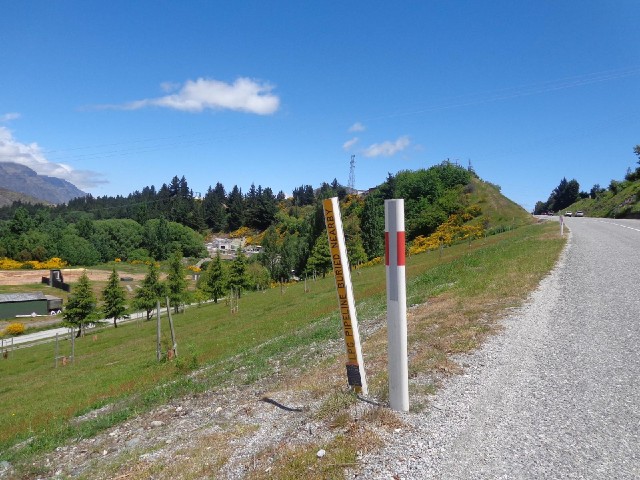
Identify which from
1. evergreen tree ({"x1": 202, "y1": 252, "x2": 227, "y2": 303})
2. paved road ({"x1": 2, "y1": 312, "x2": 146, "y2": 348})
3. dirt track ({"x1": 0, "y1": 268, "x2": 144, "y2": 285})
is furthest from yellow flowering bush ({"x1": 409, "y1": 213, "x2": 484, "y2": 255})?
dirt track ({"x1": 0, "y1": 268, "x2": 144, "y2": 285})

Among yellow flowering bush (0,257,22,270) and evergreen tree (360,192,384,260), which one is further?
yellow flowering bush (0,257,22,270)

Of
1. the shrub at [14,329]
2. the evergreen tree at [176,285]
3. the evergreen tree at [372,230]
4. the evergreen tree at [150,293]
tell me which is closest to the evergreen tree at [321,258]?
the evergreen tree at [372,230]

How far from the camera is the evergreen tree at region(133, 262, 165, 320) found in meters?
64.1

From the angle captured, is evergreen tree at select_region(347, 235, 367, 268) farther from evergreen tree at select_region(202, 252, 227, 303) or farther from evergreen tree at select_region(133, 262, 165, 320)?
evergreen tree at select_region(133, 262, 165, 320)

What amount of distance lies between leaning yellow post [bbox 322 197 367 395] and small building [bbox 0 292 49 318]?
371 feet

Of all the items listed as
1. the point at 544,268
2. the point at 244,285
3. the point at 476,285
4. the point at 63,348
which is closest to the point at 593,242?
the point at 544,268

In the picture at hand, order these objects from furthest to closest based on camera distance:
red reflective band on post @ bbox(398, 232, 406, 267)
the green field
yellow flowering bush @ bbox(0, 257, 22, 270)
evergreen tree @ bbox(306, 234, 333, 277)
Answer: yellow flowering bush @ bbox(0, 257, 22, 270)
evergreen tree @ bbox(306, 234, 333, 277)
the green field
red reflective band on post @ bbox(398, 232, 406, 267)

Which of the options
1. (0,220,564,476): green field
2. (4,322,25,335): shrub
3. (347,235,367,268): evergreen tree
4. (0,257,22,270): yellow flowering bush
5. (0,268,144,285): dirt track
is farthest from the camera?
(0,257,22,270): yellow flowering bush

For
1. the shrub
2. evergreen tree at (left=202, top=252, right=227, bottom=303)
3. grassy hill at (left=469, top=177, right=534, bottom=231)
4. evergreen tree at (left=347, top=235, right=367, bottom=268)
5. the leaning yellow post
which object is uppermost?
grassy hill at (left=469, top=177, right=534, bottom=231)

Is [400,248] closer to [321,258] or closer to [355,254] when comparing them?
[321,258]

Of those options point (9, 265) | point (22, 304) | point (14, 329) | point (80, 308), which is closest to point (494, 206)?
point (80, 308)

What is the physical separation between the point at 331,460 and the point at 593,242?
25.6 metres

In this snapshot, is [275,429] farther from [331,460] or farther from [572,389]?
[572,389]

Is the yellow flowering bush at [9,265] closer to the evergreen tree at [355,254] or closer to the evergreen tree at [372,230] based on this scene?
the evergreen tree at [372,230]
